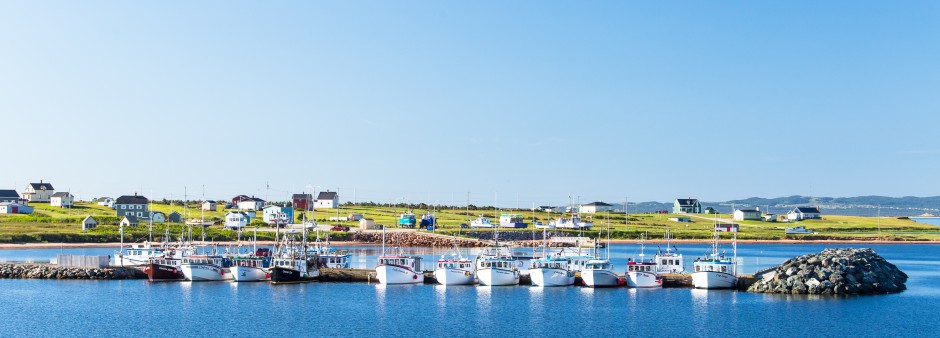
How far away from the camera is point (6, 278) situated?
86750 millimetres

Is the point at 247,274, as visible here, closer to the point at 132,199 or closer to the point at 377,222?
the point at 377,222

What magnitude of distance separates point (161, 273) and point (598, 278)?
119ft

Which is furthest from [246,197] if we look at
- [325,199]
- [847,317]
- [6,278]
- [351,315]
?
[847,317]

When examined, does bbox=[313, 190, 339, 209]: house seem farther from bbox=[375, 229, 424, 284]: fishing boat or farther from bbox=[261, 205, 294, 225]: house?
bbox=[375, 229, 424, 284]: fishing boat

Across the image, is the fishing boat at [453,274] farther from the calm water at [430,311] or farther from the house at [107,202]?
the house at [107,202]

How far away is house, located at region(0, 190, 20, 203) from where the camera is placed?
181875mm

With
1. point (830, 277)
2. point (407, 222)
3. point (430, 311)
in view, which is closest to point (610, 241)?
point (407, 222)

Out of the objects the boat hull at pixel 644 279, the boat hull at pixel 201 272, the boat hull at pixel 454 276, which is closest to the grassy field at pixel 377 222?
the boat hull at pixel 201 272

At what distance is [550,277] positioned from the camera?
79500 millimetres

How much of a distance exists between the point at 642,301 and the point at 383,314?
729 inches

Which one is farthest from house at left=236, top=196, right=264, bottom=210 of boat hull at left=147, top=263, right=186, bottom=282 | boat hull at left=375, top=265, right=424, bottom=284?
boat hull at left=375, top=265, right=424, bottom=284

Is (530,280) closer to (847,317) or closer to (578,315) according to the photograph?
(578,315)

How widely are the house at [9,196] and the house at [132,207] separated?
2837 cm

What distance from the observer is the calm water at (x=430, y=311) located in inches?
2320
